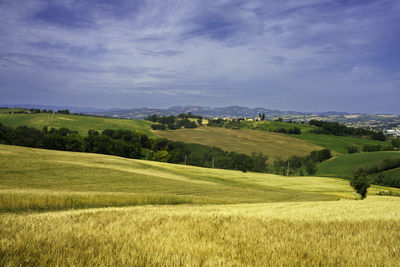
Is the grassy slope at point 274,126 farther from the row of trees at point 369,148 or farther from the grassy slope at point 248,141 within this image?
the row of trees at point 369,148

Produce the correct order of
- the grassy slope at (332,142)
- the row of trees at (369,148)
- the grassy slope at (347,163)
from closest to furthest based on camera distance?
the grassy slope at (347,163) → the row of trees at (369,148) → the grassy slope at (332,142)

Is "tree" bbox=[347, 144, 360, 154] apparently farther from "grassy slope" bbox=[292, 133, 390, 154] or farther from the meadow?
the meadow

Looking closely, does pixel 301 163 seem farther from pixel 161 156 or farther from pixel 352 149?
pixel 161 156

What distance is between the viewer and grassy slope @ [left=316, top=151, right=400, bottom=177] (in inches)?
3703

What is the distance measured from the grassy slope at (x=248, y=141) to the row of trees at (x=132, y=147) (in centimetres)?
722

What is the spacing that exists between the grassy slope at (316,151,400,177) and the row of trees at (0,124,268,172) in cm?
2112

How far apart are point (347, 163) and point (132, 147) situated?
234 feet

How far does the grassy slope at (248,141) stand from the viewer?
121 metres

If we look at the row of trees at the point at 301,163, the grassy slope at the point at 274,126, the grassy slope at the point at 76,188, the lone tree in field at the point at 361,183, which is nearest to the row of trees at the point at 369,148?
the row of trees at the point at 301,163

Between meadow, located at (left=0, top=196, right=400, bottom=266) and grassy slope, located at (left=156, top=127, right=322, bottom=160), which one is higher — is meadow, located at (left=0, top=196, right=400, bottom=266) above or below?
above

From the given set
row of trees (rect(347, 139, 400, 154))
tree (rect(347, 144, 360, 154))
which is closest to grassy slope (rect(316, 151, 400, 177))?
tree (rect(347, 144, 360, 154))

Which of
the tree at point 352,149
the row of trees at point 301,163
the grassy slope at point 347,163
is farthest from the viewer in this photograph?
the tree at point 352,149

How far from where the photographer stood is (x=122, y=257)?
439cm

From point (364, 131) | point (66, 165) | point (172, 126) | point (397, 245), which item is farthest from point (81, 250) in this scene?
point (364, 131)
